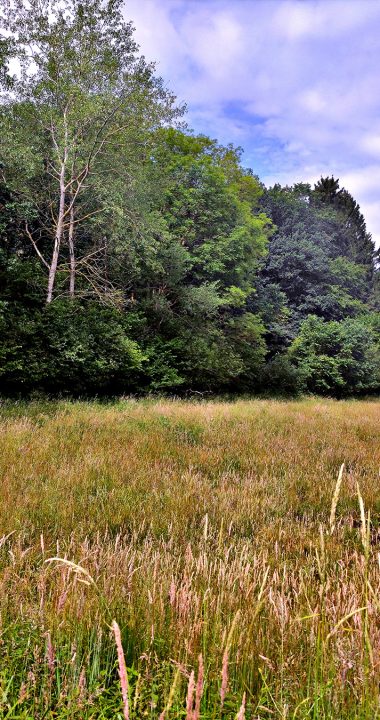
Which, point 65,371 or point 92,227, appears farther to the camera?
point 92,227

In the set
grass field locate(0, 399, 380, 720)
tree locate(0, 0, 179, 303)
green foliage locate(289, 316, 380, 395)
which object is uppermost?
tree locate(0, 0, 179, 303)

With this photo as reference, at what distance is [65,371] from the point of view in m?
11.9

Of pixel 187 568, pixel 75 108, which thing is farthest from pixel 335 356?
pixel 187 568

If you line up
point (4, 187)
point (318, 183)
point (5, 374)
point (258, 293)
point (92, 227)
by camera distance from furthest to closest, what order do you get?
1. point (318, 183)
2. point (258, 293)
3. point (92, 227)
4. point (4, 187)
5. point (5, 374)

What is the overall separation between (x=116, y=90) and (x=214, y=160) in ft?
45.4

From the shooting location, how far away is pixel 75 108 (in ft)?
38.5

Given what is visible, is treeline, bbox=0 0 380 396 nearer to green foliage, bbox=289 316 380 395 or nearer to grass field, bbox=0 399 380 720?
green foliage, bbox=289 316 380 395

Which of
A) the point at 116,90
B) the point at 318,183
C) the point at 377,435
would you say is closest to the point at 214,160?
the point at 116,90

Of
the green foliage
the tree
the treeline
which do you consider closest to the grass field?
the treeline

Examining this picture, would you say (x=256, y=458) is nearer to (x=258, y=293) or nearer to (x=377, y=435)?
(x=377, y=435)

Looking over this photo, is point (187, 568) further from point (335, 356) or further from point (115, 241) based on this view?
point (335, 356)

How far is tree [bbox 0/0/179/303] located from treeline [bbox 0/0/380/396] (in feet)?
0.17

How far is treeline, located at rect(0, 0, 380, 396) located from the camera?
38.2 ft

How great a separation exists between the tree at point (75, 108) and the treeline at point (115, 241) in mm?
52
